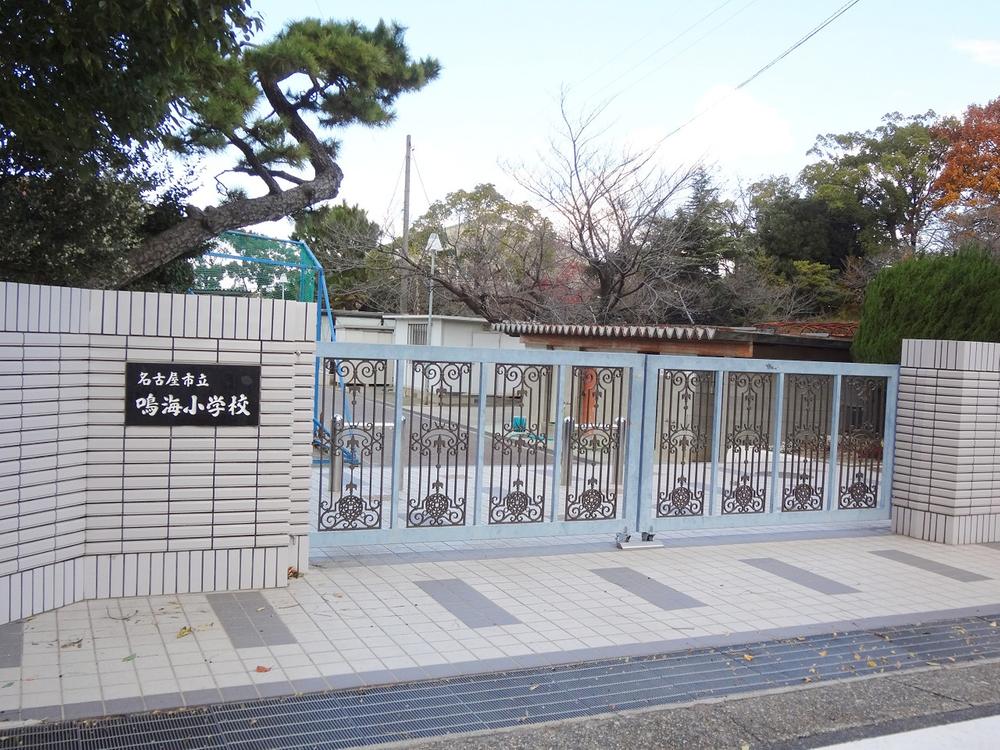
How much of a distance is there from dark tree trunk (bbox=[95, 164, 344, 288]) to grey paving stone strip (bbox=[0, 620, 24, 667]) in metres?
5.45

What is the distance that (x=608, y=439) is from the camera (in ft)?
26.2

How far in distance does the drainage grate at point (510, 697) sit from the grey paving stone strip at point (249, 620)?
0.81m

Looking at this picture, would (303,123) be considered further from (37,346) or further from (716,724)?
(716,724)

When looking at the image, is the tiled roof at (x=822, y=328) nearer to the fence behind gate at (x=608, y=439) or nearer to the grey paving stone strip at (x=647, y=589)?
the fence behind gate at (x=608, y=439)

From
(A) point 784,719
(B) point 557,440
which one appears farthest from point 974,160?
(A) point 784,719

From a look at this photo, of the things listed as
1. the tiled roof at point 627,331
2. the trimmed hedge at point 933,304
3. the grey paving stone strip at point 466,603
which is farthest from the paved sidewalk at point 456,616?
the trimmed hedge at point 933,304

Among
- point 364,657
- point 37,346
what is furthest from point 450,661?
point 37,346

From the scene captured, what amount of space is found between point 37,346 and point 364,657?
104 inches

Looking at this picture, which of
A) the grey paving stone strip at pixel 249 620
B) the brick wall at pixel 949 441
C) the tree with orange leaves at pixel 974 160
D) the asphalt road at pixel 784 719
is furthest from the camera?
the tree with orange leaves at pixel 974 160

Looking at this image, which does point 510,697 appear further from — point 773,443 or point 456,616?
point 773,443

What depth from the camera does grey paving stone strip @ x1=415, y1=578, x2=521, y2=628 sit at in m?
5.79

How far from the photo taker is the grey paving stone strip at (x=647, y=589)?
6.38 meters

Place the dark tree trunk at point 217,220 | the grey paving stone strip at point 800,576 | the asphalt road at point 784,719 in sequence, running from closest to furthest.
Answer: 1. the asphalt road at point 784,719
2. the grey paving stone strip at point 800,576
3. the dark tree trunk at point 217,220

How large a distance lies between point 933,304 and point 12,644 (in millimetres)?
14062
